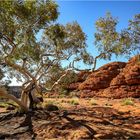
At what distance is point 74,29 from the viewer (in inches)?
899

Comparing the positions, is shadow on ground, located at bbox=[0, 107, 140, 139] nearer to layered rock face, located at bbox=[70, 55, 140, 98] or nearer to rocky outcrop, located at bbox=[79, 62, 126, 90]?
layered rock face, located at bbox=[70, 55, 140, 98]

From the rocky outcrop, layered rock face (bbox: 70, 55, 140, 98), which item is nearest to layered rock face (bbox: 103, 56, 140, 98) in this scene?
→ layered rock face (bbox: 70, 55, 140, 98)

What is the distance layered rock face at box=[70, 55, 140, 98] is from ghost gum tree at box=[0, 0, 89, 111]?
1698cm

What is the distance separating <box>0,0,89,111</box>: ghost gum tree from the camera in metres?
16.5

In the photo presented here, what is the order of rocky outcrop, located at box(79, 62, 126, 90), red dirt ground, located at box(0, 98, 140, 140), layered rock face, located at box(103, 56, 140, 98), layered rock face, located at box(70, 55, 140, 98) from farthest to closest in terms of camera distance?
rocky outcrop, located at box(79, 62, 126, 90)
layered rock face, located at box(70, 55, 140, 98)
layered rock face, located at box(103, 56, 140, 98)
red dirt ground, located at box(0, 98, 140, 140)

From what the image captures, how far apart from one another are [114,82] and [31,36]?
82.5 feet

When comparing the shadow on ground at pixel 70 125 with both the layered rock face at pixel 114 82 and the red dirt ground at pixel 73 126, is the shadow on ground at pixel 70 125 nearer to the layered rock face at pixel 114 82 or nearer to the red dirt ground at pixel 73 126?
the red dirt ground at pixel 73 126

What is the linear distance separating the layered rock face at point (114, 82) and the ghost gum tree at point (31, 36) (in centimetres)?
1698

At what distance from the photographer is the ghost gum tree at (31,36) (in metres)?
16.5

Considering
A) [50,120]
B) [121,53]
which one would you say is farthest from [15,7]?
[121,53]

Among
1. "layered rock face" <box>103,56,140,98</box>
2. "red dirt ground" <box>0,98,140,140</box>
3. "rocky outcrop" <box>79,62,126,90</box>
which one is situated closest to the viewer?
"red dirt ground" <box>0,98,140,140</box>

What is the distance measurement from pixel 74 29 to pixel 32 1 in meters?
6.64

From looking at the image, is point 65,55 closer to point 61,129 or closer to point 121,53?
point 121,53

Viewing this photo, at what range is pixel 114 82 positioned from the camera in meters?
41.0
